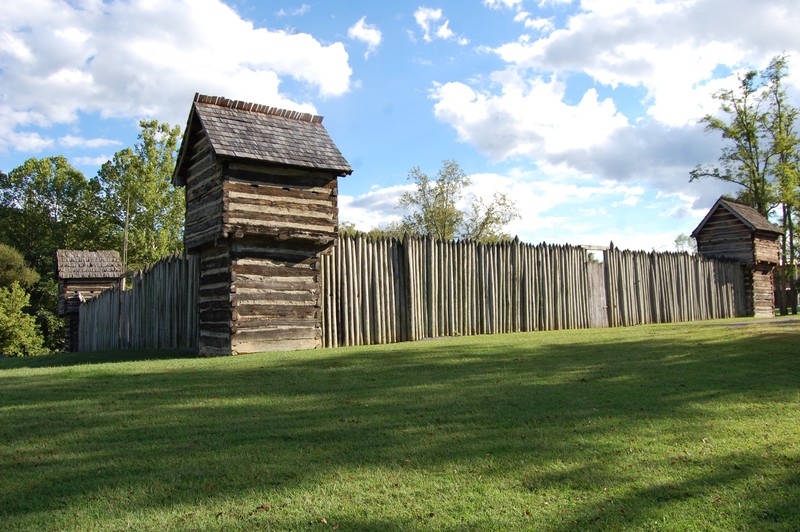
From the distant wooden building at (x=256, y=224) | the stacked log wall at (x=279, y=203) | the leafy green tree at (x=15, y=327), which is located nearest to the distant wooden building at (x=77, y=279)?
the leafy green tree at (x=15, y=327)

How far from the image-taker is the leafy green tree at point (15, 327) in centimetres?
3634

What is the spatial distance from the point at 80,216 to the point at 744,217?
4520 centimetres

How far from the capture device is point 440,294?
615 inches

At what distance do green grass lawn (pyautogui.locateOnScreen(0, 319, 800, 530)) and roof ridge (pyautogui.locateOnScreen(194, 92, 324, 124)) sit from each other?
7188 millimetres

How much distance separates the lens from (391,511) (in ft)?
11.3

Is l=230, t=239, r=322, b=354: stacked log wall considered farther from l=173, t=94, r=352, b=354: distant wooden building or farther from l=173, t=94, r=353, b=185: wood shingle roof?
l=173, t=94, r=353, b=185: wood shingle roof

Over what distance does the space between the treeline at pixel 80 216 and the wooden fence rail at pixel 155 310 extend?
2230 cm

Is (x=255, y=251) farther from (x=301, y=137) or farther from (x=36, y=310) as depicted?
(x=36, y=310)

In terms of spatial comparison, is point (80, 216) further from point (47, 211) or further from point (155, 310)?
point (155, 310)

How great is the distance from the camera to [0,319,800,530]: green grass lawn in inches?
135

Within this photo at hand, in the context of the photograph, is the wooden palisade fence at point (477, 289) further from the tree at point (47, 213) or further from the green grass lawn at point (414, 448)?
the tree at point (47, 213)

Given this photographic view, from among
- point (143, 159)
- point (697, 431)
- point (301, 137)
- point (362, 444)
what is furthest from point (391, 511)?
point (143, 159)

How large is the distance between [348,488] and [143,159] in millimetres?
46941

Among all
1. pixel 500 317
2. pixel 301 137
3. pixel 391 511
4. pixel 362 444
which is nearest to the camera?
pixel 391 511
